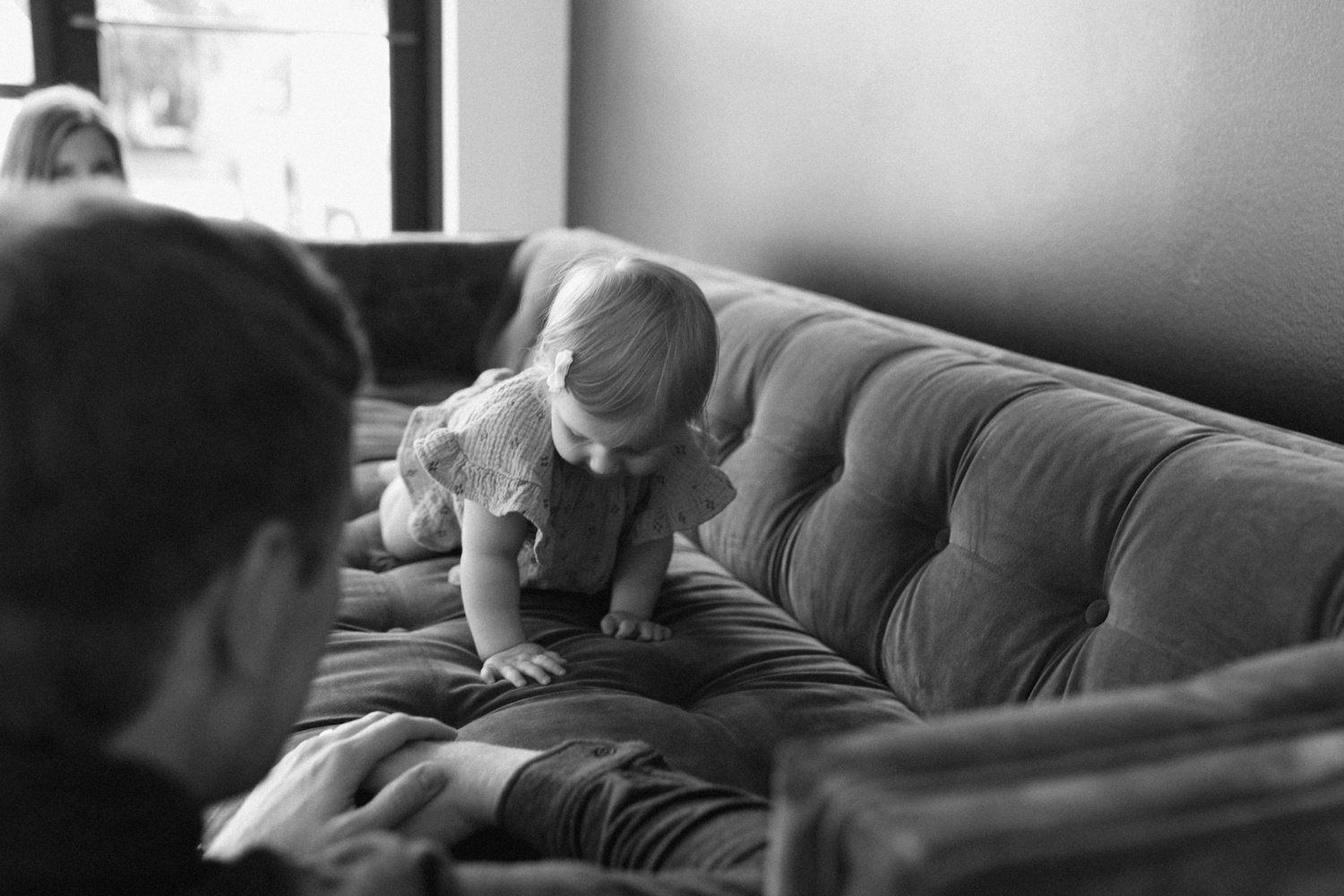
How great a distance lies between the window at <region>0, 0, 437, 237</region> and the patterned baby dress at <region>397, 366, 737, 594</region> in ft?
9.26

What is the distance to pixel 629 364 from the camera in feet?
5.24

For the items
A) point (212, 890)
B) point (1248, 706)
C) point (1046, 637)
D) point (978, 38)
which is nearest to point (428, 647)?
point (1046, 637)

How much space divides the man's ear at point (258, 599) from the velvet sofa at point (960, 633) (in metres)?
0.27

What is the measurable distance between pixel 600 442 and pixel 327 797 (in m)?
0.65

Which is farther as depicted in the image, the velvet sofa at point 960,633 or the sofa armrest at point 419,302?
the sofa armrest at point 419,302

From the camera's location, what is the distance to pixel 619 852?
93cm

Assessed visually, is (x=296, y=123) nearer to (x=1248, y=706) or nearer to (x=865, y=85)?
(x=865, y=85)

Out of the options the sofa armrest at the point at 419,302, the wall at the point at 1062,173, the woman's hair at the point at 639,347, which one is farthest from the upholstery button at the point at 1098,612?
the sofa armrest at the point at 419,302

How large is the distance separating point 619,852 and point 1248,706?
1.49 feet

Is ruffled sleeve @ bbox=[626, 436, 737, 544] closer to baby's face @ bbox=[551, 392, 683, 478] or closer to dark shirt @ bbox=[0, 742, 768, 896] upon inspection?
baby's face @ bbox=[551, 392, 683, 478]

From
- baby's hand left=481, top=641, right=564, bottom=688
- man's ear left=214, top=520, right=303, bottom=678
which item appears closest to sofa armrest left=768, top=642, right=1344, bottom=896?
man's ear left=214, top=520, right=303, bottom=678

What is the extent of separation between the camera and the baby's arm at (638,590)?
1740mm

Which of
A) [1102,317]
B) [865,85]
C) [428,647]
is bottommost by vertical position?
[428,647]

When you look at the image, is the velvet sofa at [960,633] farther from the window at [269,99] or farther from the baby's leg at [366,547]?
the window at [269,99]
